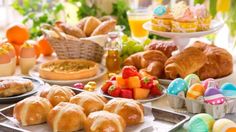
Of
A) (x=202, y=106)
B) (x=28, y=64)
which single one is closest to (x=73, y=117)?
(x=202, y=106)

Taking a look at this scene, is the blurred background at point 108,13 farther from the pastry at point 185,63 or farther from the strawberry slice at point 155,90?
the strawberry slice at point 155,90

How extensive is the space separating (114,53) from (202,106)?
20.5 inches

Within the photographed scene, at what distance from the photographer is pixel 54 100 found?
4.58 feet

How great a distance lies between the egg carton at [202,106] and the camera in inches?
54.3

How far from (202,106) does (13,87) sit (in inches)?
22.8

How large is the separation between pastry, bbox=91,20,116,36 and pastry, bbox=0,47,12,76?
0.34 metres

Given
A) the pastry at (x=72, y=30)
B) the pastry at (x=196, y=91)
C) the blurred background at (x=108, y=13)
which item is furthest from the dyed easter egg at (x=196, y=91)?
the blurred background at (x=108, y=13)

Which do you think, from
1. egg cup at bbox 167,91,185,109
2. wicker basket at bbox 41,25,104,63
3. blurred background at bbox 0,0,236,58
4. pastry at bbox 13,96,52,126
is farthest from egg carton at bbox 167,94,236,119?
blurred background at bbox 0,0,236,58

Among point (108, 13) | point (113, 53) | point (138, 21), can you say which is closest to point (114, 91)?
point (113, 53)

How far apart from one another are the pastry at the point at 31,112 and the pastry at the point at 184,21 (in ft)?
2.11

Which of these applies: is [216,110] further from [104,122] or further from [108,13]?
[108,13]

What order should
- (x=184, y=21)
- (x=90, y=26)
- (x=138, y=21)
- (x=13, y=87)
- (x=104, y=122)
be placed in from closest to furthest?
(x=104, y=122) < (x=13, y=87) < (x=184, y=21) < (x=90, y=26) < (x=138, y=21)

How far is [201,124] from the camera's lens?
4.12ft

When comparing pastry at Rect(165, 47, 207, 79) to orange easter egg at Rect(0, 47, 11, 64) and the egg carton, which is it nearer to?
the egg carton
